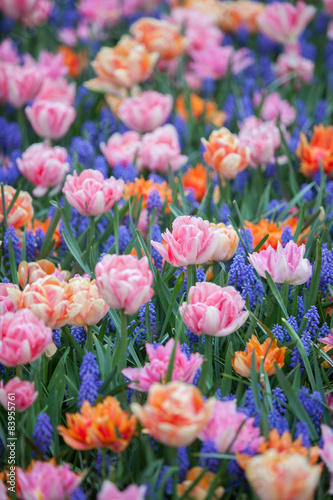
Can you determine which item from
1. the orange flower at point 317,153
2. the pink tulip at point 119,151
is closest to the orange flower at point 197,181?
the pink tulip at point 119,151

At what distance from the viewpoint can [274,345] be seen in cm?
113

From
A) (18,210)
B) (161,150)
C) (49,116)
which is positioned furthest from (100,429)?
(49,116)

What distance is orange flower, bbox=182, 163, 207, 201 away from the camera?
6.30ft

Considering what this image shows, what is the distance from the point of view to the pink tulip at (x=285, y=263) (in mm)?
1134

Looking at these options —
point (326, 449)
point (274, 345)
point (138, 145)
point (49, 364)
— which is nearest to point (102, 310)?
point (49, 364)

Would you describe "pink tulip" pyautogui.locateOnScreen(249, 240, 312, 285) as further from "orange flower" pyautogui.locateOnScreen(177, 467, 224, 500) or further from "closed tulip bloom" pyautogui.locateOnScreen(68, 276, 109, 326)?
"orange flower" pyautogui.locateOnScreen(177, 467, 224, 500)

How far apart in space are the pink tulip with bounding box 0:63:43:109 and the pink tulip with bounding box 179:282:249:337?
1.35 metres

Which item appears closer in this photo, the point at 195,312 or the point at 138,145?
the point at 195,312

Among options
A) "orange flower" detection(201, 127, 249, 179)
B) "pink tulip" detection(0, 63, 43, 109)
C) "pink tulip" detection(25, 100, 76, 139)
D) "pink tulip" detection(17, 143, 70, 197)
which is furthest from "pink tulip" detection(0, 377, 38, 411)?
"pink tulip" detection(0, 63, 43, 109)

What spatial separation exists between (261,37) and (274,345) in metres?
2.40

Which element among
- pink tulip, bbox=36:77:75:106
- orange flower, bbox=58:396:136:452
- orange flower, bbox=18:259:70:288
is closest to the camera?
orange flower, bbox=58:396:136:452

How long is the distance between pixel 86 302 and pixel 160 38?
169cm

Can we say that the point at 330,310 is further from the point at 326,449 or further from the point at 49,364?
the point at 49,364

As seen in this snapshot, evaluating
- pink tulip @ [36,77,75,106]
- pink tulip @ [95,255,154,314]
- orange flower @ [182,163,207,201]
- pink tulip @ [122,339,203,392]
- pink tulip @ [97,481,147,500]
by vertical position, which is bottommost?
orange flower @ [182,163,207,201]
